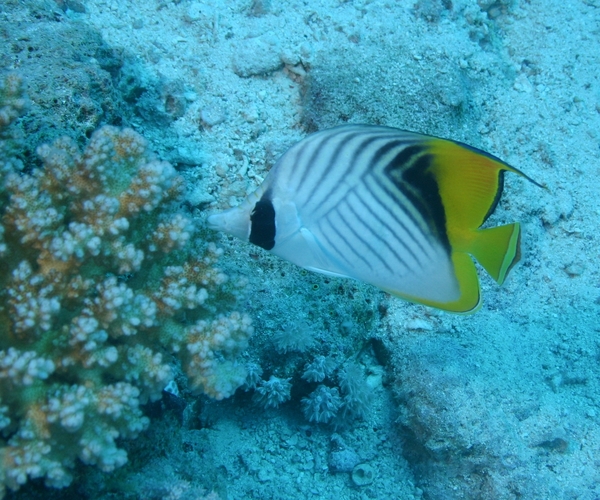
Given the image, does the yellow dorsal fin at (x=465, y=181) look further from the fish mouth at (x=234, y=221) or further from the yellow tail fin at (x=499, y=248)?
the fish mouth at (x=234, y=221)

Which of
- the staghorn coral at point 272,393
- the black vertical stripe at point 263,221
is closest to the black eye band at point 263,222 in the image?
the black vertical stripe at point 263,221

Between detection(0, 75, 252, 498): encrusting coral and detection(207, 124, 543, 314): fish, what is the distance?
53 centimetres

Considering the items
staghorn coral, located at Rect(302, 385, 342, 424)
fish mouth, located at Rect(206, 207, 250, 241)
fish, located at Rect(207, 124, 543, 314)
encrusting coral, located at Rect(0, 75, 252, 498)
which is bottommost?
staghorn coral, located at Rect(302, 385, 342, 424)

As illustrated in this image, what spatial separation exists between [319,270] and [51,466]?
1057 millimetres

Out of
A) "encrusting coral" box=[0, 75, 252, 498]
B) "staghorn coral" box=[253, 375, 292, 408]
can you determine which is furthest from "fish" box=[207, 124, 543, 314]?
"staghorn coral" box=[253, 375, 292, 408]

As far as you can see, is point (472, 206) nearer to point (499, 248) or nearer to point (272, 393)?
point (499, 248)

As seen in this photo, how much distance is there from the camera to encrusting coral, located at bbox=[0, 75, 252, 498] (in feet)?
5.12

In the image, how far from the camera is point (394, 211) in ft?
5.15

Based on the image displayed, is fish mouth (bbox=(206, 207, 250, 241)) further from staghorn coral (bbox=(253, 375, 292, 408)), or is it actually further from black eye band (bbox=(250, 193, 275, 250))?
staghorn coral (bbox=(253, 375, 292, 408))

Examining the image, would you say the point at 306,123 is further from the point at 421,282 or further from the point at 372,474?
the point at 372,474

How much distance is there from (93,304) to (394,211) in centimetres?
113

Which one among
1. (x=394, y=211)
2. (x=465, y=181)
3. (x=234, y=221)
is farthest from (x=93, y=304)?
(x=465, y=181)

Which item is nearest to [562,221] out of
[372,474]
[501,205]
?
[501,205]

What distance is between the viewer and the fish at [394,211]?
1.54m
